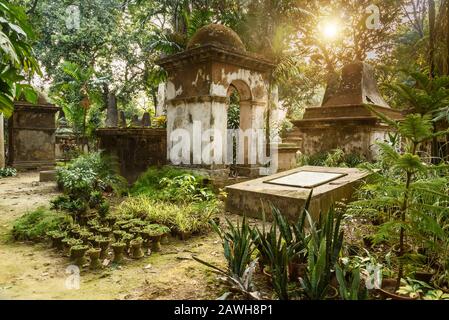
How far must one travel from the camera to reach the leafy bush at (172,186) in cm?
592

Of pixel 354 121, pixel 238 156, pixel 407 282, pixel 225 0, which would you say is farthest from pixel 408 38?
pixel 407 282

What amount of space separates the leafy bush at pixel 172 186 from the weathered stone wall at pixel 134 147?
512mm

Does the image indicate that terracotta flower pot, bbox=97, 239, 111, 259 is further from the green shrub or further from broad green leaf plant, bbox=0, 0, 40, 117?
broad green leaf plant, bbox=0, 0, 40, 117

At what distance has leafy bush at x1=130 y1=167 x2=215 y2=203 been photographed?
5918 mm

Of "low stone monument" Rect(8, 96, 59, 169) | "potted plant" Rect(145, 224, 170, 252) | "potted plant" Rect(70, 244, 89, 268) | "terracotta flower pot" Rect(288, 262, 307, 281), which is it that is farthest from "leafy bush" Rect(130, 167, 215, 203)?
"low stone monument" Rect(8, 96, 59, 169)

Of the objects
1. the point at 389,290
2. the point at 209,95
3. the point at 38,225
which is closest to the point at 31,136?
the point at 209,95

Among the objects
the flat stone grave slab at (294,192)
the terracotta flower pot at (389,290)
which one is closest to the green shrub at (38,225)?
the flat stone grave slab at (294,192)

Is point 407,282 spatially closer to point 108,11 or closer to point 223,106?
point 223,106

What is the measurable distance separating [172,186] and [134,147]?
2195 mm

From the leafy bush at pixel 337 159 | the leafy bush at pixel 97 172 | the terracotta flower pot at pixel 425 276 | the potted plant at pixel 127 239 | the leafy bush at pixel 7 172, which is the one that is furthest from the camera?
the leafy bush at pixel 7 172

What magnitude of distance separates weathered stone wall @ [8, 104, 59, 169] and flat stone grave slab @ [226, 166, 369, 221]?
36.0ft

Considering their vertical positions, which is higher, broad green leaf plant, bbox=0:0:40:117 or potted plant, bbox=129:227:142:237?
broad green leaf plant, bbox=0:0:40:117

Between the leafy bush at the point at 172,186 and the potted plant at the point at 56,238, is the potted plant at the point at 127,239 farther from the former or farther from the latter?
the leafy bush at the point at 172,186

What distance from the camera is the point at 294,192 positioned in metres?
4.73
